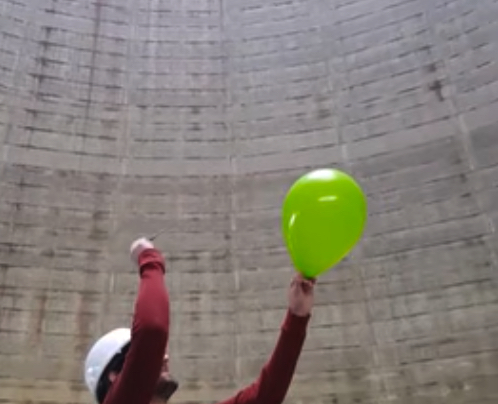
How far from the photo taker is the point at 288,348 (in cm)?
135

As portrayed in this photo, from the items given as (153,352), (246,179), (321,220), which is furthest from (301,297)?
(246,179)

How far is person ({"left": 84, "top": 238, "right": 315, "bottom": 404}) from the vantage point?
3.83 ft

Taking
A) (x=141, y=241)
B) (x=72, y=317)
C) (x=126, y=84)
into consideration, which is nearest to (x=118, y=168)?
(x=126, y=84)

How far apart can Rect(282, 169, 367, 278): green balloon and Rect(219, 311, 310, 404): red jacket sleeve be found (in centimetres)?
13

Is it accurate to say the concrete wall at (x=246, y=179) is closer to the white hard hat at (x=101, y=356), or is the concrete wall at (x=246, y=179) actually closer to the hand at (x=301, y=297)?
the white hard hat at (x=101, y=356)

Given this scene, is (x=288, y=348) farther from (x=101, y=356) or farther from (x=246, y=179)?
(x=246, y=179)

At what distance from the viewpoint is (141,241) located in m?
1.34

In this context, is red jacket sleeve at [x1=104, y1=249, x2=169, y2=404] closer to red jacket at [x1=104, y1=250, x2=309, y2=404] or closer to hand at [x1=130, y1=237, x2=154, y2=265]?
red jacket at [x1=104, y1=250, x2=309, y2=404]

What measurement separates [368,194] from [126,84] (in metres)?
2.48

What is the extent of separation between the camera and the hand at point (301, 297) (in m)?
1.33

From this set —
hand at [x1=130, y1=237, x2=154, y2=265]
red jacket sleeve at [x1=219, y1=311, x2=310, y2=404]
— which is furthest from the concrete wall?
hand at [x1=130, y1=237, x2=154, y2=265]

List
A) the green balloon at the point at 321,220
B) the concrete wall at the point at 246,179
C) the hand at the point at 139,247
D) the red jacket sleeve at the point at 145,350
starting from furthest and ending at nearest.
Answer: the concrete wall at the point at 246,179
the green balloon at the point at 321,220
the hand at the point at 139,247
the red jacket sleeve at the point at 145,350

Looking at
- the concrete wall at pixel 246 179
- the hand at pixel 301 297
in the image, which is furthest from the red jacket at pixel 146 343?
the concrete wall at pixel 246 179

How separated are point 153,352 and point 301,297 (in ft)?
1.05
